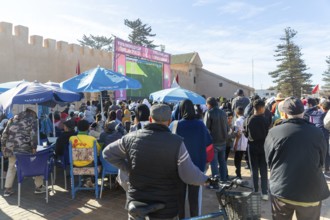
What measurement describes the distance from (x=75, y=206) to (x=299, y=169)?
3.77m

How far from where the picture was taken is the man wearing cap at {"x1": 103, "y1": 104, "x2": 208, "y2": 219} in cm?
228

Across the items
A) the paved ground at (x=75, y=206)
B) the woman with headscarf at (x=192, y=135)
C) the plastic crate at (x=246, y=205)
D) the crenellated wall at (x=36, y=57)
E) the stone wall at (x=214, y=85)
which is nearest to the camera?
the plastic crate at (x=246, y=205)

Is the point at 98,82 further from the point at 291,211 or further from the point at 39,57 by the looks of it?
the point at 39,57

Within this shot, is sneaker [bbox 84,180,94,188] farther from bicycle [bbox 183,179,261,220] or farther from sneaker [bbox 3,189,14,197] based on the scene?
bicycle [bbox 183,179,261,220]

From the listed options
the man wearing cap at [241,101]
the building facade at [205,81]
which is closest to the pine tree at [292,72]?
the building facade at [205,81]

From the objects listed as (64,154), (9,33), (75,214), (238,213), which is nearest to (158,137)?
(238,213)

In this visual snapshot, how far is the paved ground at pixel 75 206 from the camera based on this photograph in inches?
173

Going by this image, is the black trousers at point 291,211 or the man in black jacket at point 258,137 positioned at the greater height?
the man in black jacket at point 258,137

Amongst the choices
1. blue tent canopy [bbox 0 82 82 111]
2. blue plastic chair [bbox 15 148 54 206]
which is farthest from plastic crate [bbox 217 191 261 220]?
blue tent canopy [bbox 0 82 82 111]

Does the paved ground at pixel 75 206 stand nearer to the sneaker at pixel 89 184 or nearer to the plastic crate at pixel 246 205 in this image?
the sneaker at pixel 89 184

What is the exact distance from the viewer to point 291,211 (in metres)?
2.64

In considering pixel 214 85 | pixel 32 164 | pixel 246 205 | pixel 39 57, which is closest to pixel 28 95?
pixel 32 164

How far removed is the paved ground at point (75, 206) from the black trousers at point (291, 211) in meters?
1.81

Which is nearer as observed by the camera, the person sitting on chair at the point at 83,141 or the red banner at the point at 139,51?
the person sitting on chair at the point at 83,141
